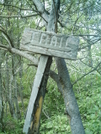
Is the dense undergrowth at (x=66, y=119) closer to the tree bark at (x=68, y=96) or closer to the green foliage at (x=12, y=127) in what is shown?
the green foliage at (x=12, y=127)

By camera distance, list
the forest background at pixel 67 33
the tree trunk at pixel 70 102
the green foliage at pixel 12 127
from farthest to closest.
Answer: the green foliage at pixel 12 127 < the forest background at pixel 67 33 < the tree trunk at pixel 70 102

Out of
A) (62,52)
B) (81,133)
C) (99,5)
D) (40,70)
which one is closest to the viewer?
(62,52)

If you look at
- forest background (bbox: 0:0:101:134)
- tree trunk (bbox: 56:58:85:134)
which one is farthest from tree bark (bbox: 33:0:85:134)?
forest background (bbox: 0:0:101:134)

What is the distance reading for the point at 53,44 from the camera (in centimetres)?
164

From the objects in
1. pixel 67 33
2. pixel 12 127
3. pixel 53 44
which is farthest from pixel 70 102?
pixel 12 127

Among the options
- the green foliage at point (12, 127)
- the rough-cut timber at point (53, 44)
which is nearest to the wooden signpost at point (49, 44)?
the rough-cut timber at point (53, 44)

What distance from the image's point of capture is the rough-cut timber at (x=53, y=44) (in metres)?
1.62

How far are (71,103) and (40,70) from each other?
0.71 meters

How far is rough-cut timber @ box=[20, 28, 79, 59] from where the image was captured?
1625 mm

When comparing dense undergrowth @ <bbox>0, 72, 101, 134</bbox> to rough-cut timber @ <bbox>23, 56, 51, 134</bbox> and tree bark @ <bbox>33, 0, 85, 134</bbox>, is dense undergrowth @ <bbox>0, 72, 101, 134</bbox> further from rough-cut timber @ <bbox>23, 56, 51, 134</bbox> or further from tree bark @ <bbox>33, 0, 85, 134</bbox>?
rough-cut timber @ <bbox>23, 56, 51, 134</bbox>

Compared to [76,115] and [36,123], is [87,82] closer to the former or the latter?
[76,115]

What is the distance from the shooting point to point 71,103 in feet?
6.39

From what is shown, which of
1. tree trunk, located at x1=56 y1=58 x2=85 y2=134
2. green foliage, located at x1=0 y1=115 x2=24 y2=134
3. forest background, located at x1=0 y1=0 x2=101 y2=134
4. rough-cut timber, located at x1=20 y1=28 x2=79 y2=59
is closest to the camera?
rough-cut timber, located at x1=20 y1=28 x2=79 y2=59

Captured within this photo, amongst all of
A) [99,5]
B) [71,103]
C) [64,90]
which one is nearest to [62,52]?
[64,90]
